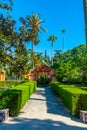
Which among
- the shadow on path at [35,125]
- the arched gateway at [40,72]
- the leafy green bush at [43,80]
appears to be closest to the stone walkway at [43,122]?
the shadow on path at [35,125]

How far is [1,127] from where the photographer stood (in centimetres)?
1173

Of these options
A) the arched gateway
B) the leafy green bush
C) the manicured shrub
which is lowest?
the manicured shrub

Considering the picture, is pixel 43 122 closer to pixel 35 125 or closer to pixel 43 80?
pixel 35 125

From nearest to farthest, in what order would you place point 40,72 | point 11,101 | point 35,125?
point 35,125, point 11,101, point 40,72

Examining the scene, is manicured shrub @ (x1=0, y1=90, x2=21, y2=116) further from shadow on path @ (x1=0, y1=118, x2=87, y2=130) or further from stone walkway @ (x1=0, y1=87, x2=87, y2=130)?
shadow on path @ (x1=0, y1=118, x2=87, y2=130)

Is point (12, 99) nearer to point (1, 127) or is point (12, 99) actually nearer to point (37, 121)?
point (37, 121)

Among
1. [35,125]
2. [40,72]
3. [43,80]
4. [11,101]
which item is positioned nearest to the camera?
[35,125]

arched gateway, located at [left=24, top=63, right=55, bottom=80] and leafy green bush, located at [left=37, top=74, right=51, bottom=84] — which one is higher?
arched gateway, located at [left=24, top=63, right=55, bottom=80]

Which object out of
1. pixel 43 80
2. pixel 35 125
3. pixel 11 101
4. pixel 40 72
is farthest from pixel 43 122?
pixel 40 72

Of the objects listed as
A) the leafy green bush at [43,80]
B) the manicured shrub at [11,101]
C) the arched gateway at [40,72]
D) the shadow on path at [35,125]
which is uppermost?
the arched gateway at [40,72]

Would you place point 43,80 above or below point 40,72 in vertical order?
below

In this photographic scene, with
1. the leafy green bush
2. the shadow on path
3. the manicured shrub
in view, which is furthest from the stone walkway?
→ the leafy green bush

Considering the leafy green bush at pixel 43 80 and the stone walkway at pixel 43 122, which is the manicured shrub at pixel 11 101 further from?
the leafy green bush at pixel 43 80

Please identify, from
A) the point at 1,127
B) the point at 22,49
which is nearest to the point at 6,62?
the point at 22,49
